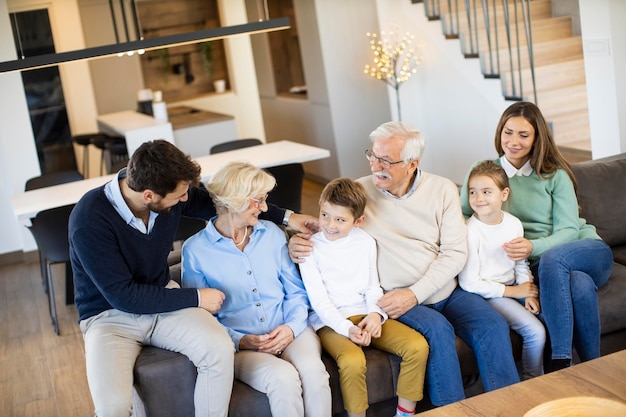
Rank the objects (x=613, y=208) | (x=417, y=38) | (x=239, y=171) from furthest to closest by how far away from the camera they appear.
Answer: (x=417, y=38)
(x=613, y=208)
(x=239, y=171)

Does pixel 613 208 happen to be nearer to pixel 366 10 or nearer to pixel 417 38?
pixel 417 38

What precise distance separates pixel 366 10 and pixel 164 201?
5101 mm

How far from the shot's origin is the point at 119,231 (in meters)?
2.84

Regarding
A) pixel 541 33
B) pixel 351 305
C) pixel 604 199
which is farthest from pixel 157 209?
pixel 541 33

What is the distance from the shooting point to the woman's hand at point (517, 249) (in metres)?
3.26

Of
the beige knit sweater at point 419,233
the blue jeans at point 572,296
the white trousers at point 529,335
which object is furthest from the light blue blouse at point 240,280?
the blue jeans at point 572,296

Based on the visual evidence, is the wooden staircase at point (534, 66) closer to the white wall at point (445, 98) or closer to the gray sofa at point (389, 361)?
the white wall at point (445, 98)

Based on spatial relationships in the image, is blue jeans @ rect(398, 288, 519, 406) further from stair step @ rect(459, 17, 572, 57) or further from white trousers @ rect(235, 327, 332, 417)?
stair step @ rect(459, 17, 572, 57)

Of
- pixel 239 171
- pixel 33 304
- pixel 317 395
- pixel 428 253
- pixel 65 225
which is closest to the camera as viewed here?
pixel 317 395

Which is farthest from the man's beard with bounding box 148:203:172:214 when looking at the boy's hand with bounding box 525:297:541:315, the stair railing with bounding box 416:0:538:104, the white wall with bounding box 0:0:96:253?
the white wall with bounding box 0:0:96:253

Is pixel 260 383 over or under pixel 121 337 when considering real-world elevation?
under

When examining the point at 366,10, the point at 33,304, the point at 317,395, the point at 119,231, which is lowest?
the point at 33,304

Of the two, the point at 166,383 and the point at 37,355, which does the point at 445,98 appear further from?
the point at 166,383

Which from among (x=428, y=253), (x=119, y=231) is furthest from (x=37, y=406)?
(x=428, y=253)
